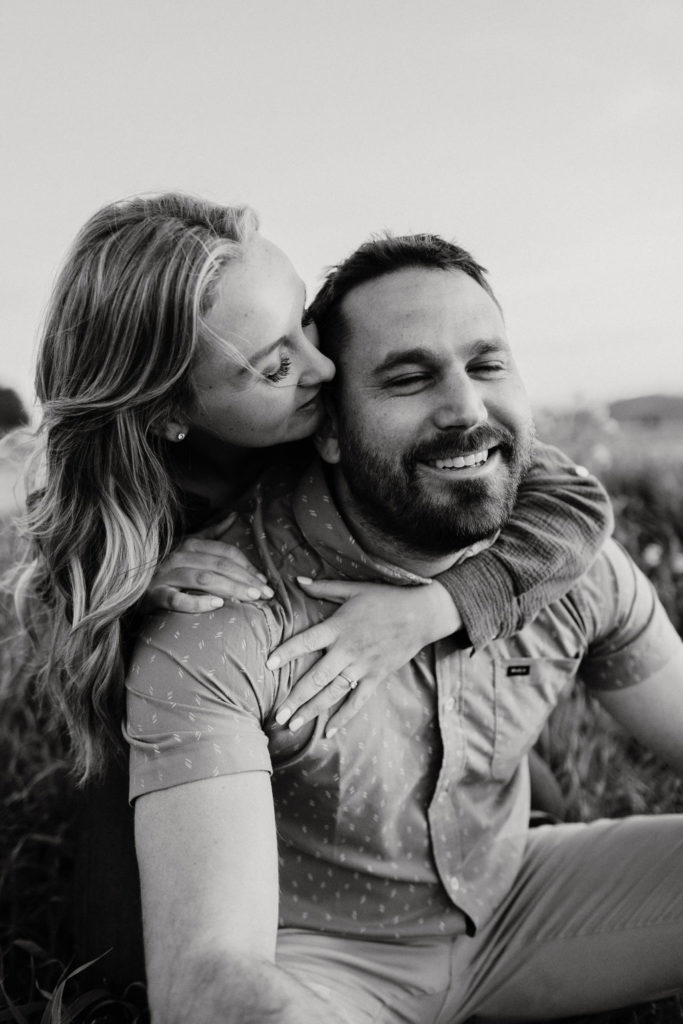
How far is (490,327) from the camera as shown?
7.07ft

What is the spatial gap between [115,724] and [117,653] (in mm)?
233

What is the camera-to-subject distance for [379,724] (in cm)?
207

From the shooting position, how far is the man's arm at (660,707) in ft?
7.87

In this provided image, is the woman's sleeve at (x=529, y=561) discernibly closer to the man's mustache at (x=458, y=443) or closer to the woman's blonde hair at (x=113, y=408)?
the man's mustache at (x=458, y=443)

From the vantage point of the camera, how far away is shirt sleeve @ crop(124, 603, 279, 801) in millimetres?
1762

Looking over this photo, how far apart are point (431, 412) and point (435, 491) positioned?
160 millimetres

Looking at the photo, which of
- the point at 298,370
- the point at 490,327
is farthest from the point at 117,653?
the point at 490,327

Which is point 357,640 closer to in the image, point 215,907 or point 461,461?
point 461,461

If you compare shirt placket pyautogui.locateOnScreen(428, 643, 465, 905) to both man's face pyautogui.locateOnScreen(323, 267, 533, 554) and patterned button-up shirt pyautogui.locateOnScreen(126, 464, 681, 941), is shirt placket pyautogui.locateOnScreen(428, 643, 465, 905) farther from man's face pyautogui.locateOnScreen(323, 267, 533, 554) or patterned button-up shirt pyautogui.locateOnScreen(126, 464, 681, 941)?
man's face pyautogui.locateOnScreen(323, 267, 533, 554)

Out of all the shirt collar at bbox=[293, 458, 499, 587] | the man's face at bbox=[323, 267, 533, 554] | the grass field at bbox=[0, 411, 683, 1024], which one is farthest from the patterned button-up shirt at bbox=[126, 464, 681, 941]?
the grass field at bbox=[0, 411, 683, 1024]

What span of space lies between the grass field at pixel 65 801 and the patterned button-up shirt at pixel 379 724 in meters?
0.51

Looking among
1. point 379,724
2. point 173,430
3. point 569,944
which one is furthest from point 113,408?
point 569,944

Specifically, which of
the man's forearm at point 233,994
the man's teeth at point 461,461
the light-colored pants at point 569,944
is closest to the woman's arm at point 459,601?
the man's teeth at point 461,461

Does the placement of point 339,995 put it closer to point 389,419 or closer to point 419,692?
point 419,692
